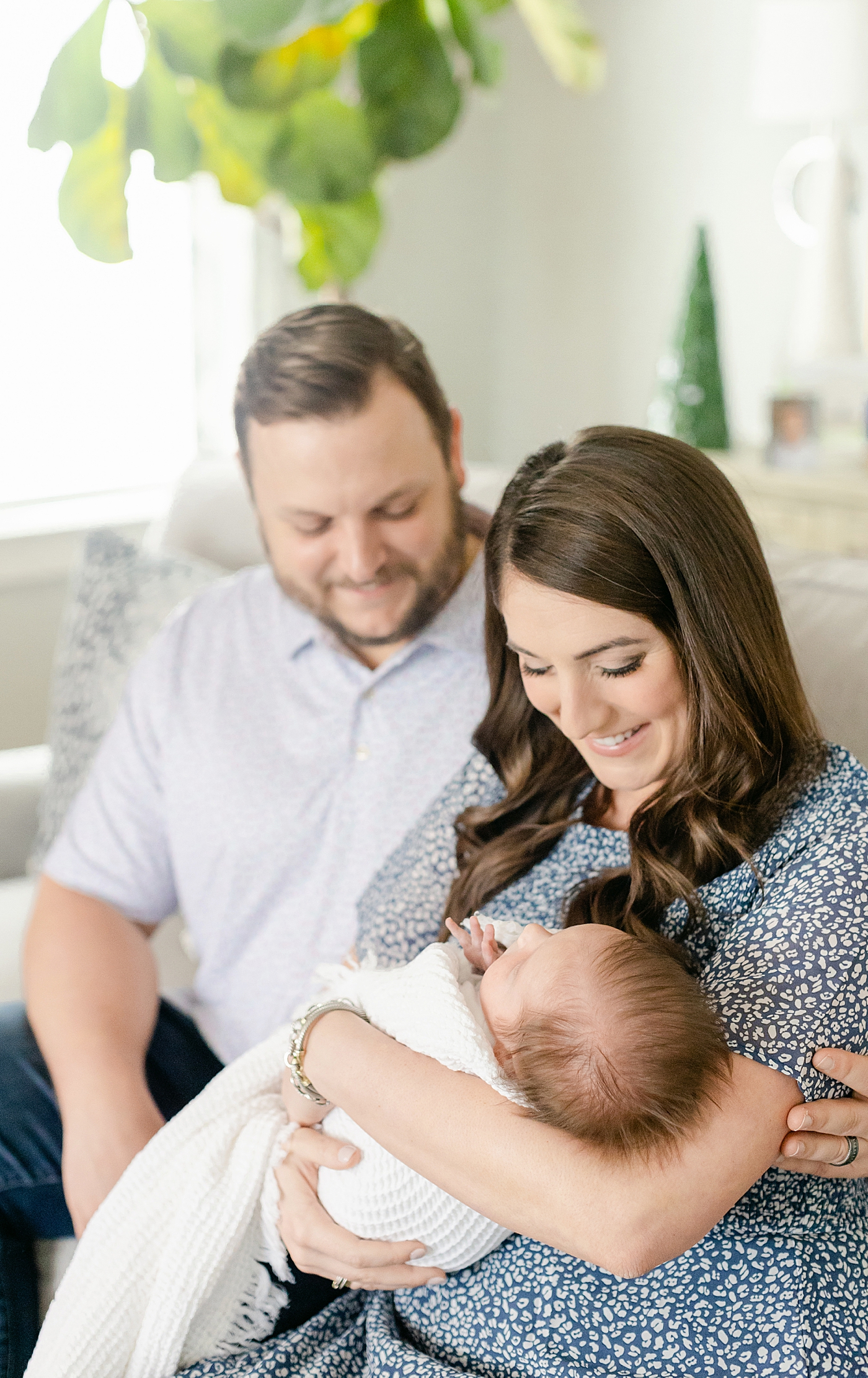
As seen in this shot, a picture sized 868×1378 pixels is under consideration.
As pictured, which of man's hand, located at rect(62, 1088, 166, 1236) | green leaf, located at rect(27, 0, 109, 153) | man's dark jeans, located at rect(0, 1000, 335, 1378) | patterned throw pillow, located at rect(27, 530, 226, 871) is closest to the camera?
man's dark jeans, located at rect(0, 1000, 335, 1378)

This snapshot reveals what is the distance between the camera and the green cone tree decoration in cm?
283

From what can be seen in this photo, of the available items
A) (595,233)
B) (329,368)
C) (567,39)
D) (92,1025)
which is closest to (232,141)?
(567,39)

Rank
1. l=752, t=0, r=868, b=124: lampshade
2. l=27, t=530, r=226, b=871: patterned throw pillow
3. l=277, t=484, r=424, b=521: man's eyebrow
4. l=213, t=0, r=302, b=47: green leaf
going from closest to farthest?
l=277, t=484, r=424, b=521: man's eyebrow < l=27, t=530, r=226, b=871: patterned throw pillow < l=213, t=0, r=302, b=47: green leaf < l=752, t=0, r=868, b=124: lampshade

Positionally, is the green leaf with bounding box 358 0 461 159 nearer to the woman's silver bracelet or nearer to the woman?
the woman

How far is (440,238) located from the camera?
12.3 feet

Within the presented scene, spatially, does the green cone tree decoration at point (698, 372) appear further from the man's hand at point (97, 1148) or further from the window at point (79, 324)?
the man's hand at point (97, 1148)

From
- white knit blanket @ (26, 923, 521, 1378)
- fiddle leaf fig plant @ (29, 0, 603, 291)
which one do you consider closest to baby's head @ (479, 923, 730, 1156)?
white knit blanket @ (26, 923, 521, 1378)

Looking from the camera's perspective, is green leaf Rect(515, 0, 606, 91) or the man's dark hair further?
green leaf Rect(515, 0, 606, 91)

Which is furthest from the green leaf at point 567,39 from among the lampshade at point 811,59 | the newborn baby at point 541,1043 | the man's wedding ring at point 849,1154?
the man's wedding ring at point 849,1154

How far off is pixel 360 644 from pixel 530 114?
8.65 ft

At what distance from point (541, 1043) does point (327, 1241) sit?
0.33 metres

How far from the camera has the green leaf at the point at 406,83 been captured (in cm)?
231

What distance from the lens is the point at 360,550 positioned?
1.48 meters

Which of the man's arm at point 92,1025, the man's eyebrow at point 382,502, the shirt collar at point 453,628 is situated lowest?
the man's arm at point 92,1025
